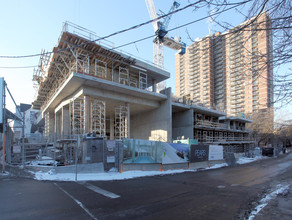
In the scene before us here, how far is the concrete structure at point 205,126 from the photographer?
3331 centimetres

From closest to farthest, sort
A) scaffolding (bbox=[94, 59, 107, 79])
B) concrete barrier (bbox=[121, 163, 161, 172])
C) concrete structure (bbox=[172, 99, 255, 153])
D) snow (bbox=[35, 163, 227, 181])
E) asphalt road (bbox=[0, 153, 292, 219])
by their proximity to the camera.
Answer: asphalt road (bbox=[0, 153, 292, 219]) → snow (bbox=[35, 163, 227, 181]) → concrete barrier (bbox=[121, 163, 161, 172]) → scaffolding (bbox=[94, 59, 107, 79]) → concrete structure (bbox=[172, 99, 255, 153])

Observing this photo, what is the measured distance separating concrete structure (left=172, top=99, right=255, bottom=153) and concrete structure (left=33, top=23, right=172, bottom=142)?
4498mm

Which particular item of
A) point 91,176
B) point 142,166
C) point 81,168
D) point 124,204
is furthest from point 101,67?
point 124,204

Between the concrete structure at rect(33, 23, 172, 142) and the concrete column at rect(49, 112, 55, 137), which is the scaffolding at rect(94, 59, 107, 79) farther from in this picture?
the concrete column at rect(49, 112, 55, 137)

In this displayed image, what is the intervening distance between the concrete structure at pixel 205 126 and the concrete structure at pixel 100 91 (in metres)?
4.50

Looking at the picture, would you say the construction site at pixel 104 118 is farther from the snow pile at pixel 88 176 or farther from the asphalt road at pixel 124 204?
the asphalt road at pixel 124 204

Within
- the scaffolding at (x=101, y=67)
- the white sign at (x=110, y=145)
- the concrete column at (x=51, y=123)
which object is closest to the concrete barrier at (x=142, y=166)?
the white sign at (x=110, y=145)

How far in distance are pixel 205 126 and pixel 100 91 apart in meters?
21.1

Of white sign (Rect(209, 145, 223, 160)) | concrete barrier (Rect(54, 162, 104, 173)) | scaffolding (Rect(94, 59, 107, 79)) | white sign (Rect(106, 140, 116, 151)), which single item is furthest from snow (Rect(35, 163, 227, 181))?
scaffolding (Rect(94, 59, 107, 79))

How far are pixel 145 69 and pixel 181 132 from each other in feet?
45.6

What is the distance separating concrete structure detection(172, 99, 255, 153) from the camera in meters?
33.3

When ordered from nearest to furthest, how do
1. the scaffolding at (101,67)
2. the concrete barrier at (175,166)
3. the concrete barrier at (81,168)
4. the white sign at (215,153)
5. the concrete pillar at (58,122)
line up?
the concrete barrier at (81,168)
the concrete barrier at (175,166)
the white sign at (215,153)
the scaffolding at (101,67)
the concrete pillar at (58,122)

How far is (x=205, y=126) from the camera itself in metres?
35.5

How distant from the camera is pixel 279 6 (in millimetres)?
4758
